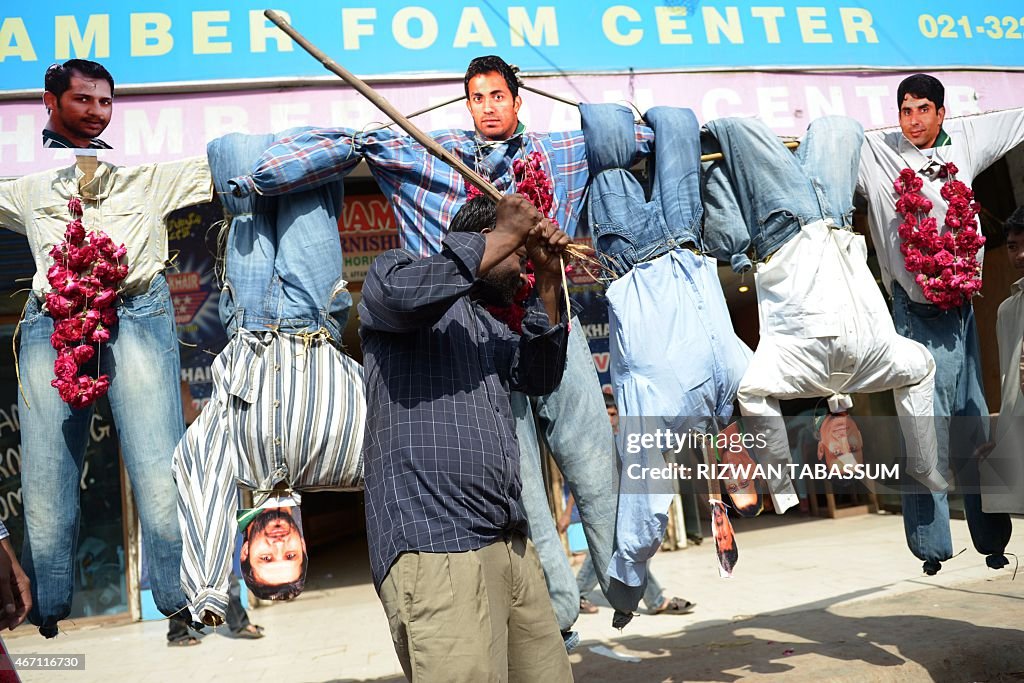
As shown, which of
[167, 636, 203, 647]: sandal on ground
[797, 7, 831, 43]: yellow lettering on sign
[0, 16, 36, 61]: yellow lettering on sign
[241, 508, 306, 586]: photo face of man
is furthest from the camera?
[167, 636, 203, 647]: sandal on ground

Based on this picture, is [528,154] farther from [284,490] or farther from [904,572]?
[904,572]

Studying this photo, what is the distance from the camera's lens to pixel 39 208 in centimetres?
277

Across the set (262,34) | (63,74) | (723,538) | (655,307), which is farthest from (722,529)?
(262,34)

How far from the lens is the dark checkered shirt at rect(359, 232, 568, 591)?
6.40 feet

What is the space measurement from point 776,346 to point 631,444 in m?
0.66

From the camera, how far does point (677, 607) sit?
17.8 feet

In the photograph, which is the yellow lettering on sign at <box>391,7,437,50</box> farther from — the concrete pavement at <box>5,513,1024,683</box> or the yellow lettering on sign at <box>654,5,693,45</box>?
the concrete pavement at <box>5,513,1024,683</box>

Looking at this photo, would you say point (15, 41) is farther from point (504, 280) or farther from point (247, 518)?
point (504, 280)

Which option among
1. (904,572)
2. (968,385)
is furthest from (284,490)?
(904,572)

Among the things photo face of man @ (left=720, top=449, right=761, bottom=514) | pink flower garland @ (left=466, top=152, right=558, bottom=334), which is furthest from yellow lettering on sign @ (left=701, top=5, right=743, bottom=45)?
photo face of man @ (left=720, top=449, right=761, bottom=514)

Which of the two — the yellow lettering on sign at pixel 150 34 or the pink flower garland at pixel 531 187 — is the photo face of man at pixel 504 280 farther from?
the yellow lettering on sign at pixel 150 34

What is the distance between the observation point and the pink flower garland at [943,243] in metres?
3.11

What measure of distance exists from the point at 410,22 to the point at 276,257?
2.36 m

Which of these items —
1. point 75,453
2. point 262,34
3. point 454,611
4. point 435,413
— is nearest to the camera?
point 454,611
